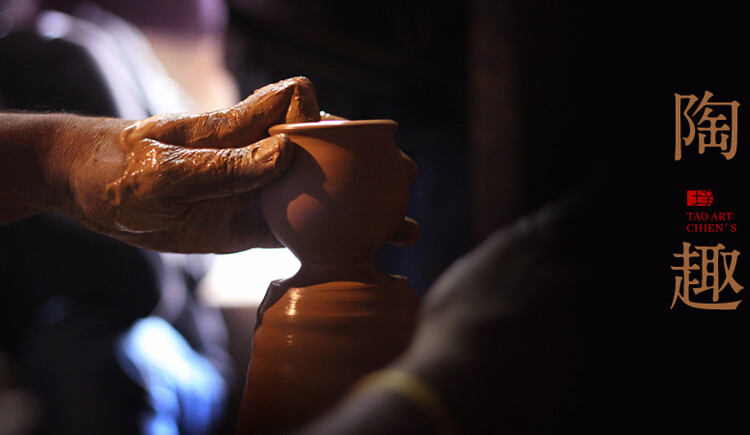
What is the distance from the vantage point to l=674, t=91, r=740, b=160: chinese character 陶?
1804mm

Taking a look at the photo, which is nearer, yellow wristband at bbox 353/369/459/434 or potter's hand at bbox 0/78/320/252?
yellow wristband at bbox 353/369/459/434

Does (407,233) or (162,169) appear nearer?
(162,169)

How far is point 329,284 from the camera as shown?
1.24 meters

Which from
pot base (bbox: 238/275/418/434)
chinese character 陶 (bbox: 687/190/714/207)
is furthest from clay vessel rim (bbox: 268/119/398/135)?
chinese character 陶 (bbox: 687/190/714/207)

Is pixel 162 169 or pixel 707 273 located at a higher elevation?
pixel 162 169

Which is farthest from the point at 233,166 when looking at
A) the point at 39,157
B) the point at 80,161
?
the point at 39,157

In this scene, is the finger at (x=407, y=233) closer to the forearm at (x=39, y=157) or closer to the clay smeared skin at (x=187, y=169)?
the clay smeared skin at (x=187, y=169)

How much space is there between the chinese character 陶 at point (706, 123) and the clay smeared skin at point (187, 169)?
116 centimetres

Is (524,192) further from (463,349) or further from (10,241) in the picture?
(10,241)

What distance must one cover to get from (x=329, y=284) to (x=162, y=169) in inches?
16.5

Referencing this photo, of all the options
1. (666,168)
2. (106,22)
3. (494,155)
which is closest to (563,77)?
(666,168)

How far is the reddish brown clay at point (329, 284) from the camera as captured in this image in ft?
3.90

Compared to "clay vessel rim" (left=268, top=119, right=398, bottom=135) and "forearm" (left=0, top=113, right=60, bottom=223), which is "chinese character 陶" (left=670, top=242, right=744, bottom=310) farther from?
"forearm" (left=0, top=113, right=60, bottom=223)

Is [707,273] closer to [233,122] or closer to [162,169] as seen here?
[233,122]
